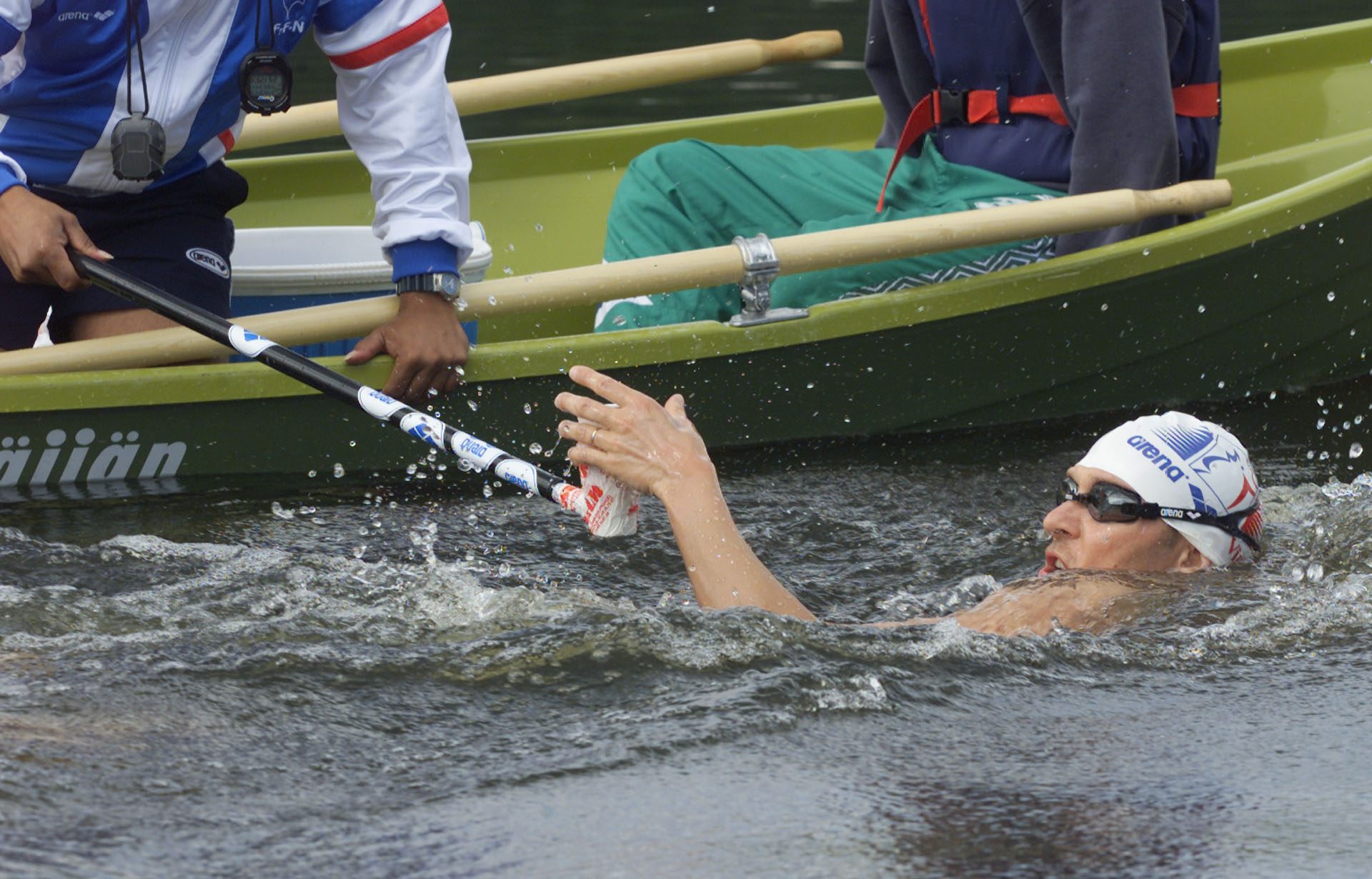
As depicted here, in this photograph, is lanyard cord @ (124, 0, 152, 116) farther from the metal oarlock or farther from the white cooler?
the metal oarlock

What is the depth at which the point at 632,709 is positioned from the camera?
304 cm

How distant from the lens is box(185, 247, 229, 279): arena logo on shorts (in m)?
4.22

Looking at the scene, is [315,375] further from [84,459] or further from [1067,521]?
[1067,521]

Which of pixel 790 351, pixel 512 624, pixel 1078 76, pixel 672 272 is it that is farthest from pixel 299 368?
pixel 1078 76

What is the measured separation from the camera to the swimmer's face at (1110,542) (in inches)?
144

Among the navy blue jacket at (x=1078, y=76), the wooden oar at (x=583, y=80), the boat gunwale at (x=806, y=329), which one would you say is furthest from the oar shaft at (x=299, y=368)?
the navy blue jacket at (x=1078, y=76)

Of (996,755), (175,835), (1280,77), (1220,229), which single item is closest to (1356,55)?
(1280,77)

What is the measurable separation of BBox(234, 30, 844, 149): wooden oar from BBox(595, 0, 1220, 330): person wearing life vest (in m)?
0.69

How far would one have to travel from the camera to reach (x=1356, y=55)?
716 cm

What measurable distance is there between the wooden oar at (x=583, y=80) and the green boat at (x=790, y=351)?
1.36 ft

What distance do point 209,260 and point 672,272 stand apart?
3.67 ft

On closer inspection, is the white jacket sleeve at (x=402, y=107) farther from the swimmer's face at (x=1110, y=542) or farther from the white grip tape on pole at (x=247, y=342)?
the swimmer's face at (x=1110, y=542)

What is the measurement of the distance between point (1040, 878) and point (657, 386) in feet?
8.37

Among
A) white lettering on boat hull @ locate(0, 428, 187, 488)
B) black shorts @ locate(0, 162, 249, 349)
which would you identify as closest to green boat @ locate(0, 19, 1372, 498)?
white lettering on boat hull @ locate(0, 428, 187, 488)
